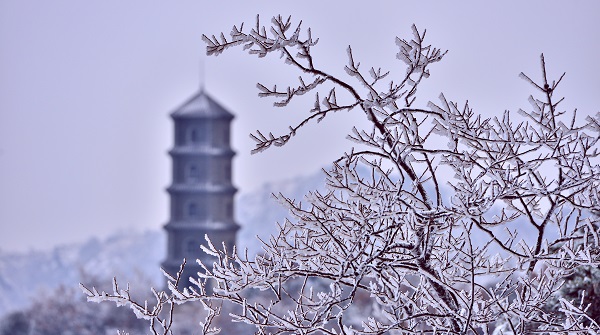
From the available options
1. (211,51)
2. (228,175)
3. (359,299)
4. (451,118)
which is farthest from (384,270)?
(228,175)

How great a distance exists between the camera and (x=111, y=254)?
3209cm

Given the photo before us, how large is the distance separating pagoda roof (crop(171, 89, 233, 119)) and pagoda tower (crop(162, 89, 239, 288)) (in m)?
0.02

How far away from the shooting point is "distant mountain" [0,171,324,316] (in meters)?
27.2

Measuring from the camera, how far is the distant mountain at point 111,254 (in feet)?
89.4

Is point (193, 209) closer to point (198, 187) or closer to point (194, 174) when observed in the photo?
point (198, 187)

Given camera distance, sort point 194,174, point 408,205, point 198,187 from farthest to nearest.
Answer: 1. point 194,174
2. point 198,187
3. point 408,205

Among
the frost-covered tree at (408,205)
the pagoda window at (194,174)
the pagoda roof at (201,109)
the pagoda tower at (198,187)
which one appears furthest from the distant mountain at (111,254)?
the frost-covered tree at (408,205)

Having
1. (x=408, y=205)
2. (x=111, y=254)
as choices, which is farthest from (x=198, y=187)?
(x=408, y=205)

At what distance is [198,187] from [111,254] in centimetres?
864

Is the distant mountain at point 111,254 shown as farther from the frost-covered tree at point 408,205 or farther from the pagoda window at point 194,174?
the frost-covered tree at point 408,205

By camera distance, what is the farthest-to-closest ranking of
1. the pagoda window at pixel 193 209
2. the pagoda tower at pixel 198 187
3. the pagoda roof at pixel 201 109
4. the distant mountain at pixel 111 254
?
the distant mountain at pixel 111 254
the pagoda roof at pixel 201 109
the pagoda window at pixel 193 209
the pagoda tower at pixel 198 187

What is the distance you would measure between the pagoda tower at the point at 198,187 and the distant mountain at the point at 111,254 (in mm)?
1096

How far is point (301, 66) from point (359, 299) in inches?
530

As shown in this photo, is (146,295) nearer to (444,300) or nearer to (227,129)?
(227,129)
